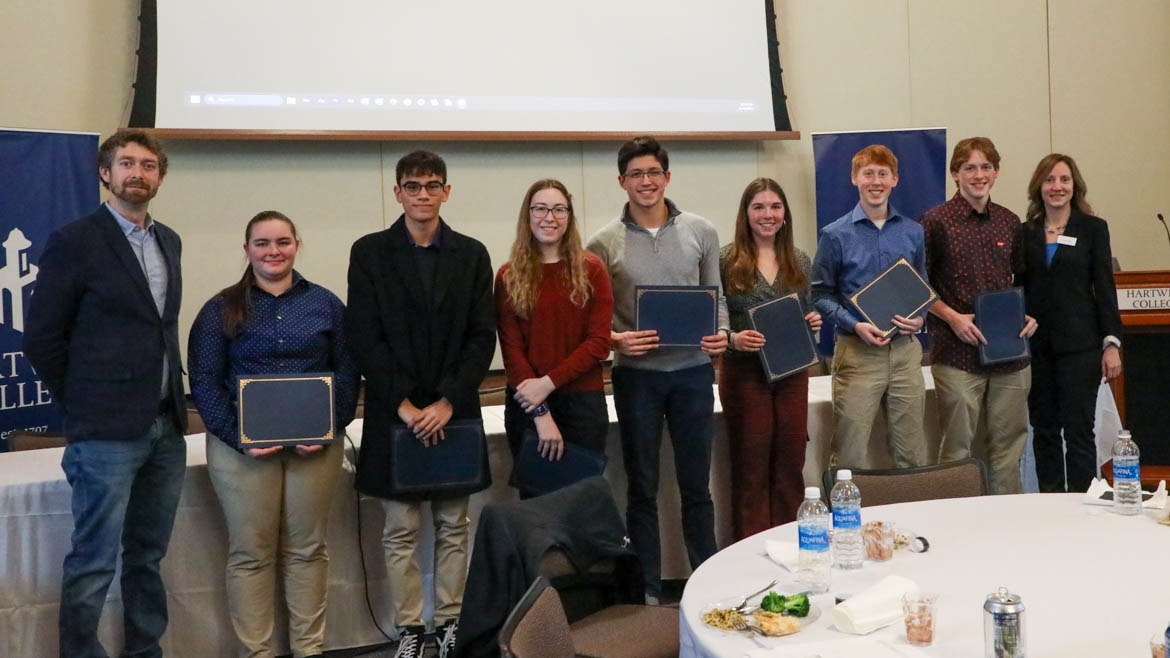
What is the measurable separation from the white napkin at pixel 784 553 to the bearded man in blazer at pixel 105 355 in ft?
5.95

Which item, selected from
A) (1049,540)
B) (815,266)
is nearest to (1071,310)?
(815,266)

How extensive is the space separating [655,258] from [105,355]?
5.90 feet

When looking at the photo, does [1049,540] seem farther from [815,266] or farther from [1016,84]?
[1016,84]

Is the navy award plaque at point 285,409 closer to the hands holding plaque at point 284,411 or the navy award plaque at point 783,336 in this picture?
the hands holding plaque at point 284,411

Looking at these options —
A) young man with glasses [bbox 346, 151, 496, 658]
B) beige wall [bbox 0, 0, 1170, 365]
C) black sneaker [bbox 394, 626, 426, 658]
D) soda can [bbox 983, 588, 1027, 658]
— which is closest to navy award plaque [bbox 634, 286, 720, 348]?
young man with glasses [bbox 346, 151, 496, 658]

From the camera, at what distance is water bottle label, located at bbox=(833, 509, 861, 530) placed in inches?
86.0

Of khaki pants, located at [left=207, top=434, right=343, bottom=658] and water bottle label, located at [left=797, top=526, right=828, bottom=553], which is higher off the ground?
water bottle label, located at [left=797, top=526, right=828, bottom=553]

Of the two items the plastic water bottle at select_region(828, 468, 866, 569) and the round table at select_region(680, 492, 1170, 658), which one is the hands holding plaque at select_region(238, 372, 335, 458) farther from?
the plastic water bottle at select_region(828, 468, 866, 569)

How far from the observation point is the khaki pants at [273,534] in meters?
3.19

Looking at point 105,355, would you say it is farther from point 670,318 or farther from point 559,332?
point 670,318

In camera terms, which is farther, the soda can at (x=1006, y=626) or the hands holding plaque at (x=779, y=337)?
the hands holding plaque at (x=779, y=337)

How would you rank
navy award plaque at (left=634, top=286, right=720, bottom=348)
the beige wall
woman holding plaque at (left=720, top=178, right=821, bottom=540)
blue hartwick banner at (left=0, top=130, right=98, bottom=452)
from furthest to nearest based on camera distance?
the beige wall, blue hartwick banner at (left=0, top=130, right=98, bottom=452), woman holding plaque at (left=720, top=178, right=821, bottom=540), navy award plaque at (left=634, top=286, right=720, bottom=348)

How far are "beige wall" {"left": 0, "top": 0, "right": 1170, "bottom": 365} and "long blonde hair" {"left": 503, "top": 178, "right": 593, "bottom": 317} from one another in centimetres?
274

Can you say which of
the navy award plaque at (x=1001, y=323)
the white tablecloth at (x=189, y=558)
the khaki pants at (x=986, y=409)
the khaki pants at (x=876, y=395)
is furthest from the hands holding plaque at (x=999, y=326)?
the white tablecloth at (x=189, y=558)
